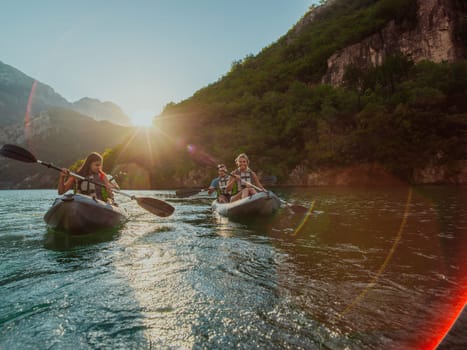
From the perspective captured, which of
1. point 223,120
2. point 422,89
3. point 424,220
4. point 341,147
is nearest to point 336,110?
point 341,147

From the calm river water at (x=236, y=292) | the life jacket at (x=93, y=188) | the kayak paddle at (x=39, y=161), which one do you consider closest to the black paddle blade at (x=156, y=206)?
the kayak paddle at (x=39, y=161)

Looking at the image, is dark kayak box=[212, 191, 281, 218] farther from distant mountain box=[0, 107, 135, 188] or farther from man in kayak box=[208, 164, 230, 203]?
distant mountain box=[0, 107, 135, 188]

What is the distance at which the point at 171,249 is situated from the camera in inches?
173

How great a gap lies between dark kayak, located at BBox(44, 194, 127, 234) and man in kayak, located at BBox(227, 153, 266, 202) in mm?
3832

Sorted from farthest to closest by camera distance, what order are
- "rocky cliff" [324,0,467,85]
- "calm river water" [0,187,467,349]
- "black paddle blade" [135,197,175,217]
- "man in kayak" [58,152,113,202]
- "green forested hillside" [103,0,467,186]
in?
"rocky cliff" [324,0,467,85] → "green forested hillside" [103,0,467,186] → "black paddle blade" [135,197,175,217] → "man in kayak" [58,152,113,202] → "calm river water" [0,187,467,349]

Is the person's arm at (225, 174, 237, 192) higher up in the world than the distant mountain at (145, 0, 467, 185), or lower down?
lower down

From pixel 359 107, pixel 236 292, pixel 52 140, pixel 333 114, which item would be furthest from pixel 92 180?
pixel 52 140

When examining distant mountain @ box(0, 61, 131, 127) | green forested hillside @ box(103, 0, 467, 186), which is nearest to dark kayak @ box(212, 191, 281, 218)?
green forested hillside @ box(103, 0, 467, 186)

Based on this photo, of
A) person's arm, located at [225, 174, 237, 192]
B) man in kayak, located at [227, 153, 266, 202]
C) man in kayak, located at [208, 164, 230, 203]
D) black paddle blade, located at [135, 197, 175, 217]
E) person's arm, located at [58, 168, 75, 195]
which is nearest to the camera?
person's arm, located at [58, 168, 75, 195]

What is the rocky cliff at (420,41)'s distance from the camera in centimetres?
3772

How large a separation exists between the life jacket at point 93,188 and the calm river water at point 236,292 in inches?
59.8

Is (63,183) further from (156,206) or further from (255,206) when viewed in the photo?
(255,206)

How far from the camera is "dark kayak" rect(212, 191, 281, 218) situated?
23.9 ft

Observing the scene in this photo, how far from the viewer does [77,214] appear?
529 centimetres
